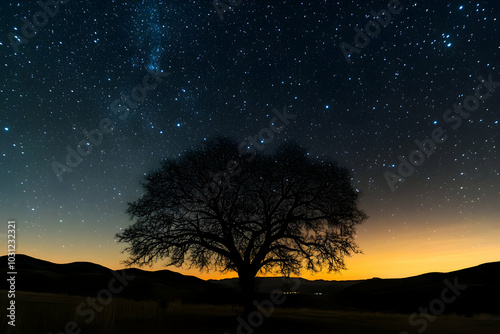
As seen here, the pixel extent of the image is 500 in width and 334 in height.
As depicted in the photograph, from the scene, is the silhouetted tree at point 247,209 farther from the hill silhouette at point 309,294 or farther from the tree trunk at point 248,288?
the hill silhouette at point 309,294

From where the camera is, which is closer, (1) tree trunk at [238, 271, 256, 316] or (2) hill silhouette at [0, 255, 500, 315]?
(1) tree trunk at [238, 271, 256, 316]

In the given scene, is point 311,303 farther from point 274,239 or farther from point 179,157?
point 179,157

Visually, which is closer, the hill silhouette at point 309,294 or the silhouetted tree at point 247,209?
the silhouetted tree at point 247,209

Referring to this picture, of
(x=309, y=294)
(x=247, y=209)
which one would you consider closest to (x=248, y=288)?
(x=247, y=209)

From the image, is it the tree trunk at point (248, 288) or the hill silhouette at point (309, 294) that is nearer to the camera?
the tree trunk at point (248, 288)

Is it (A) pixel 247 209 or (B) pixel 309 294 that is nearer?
(A) pixel 247 209

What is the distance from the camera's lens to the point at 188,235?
14.8 meters

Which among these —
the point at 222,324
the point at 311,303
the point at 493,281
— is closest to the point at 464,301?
the point at 311,303

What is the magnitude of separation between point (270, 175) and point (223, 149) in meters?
2.58

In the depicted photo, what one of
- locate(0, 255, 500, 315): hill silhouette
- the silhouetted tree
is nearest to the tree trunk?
the silhouetted tree

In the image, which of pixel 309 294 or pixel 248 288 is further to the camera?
pixel 309 294

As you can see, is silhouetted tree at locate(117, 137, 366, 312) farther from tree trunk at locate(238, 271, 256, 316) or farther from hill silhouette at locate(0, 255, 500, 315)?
hill silhouette at locate(0, 255, 500, 315)

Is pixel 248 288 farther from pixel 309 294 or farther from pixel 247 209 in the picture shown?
pixel 309 294

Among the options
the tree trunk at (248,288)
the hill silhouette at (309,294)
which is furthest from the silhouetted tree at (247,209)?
the hill silhouette at (309,294)
